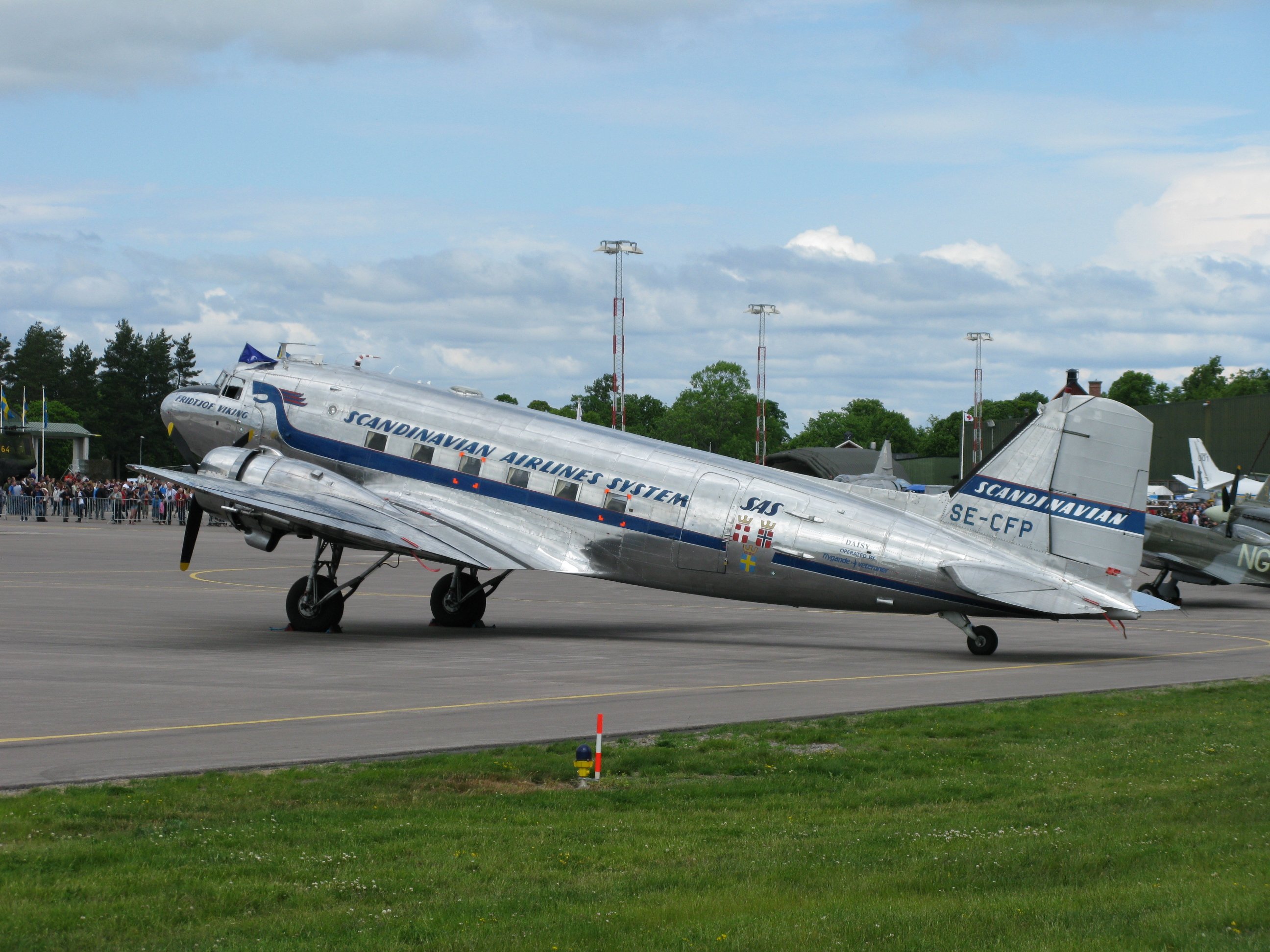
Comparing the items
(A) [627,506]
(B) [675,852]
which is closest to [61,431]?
(A) [627,506]

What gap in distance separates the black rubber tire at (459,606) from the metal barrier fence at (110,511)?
5477 cm

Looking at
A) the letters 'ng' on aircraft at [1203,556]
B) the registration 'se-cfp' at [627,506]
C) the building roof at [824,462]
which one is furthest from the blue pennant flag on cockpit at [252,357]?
the building roof at [824,462]

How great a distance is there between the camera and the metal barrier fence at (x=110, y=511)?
265ft

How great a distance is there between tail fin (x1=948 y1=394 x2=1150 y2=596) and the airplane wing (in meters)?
9.15

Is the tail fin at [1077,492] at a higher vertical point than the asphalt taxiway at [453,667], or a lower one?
higher

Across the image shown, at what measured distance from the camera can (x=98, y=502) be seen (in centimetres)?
8719

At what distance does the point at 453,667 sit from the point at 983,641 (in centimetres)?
975

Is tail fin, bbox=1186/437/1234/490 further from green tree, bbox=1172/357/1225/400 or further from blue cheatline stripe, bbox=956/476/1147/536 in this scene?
green tree, bbox=1172/357/1225/400

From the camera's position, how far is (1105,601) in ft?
69.7

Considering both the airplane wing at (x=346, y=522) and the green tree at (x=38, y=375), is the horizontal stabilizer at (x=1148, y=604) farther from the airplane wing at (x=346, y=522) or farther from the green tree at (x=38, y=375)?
the green tree at (x=38, y=375)

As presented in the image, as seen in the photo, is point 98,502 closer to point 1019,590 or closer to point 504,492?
point 504,492

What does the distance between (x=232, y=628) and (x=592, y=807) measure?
15.9m

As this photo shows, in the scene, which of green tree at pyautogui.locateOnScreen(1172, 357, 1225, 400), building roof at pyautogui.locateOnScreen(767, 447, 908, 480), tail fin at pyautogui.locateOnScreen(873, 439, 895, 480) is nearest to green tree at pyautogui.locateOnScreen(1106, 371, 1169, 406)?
green tree at pyautogui.locateOnScreen(1172, 357, 1225, 400)

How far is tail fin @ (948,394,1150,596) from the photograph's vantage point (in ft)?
71.2
